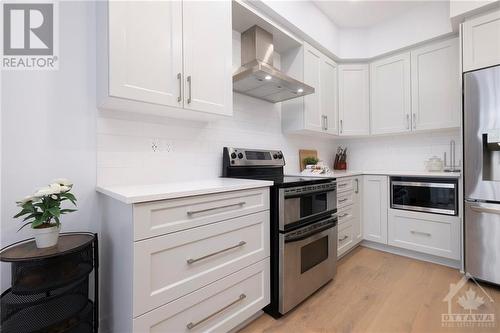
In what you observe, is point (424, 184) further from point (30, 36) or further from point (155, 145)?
point (30, 36)

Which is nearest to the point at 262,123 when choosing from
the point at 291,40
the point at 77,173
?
the point at 291,40

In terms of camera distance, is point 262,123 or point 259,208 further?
point 262,123

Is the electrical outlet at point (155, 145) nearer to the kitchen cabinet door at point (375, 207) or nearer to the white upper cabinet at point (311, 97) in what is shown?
the white upper cabinet at point (311, 97)

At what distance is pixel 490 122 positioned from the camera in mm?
1890

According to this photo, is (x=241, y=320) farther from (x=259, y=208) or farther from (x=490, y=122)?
(x=490, y=122)

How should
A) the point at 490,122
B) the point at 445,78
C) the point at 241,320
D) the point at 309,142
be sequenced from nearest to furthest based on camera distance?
the point at 241,320
the point at 490,122
the point at 445,78
the point at 309,142

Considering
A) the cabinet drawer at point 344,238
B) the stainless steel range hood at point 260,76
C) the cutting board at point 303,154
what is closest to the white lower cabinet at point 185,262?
the stainless steel range hood at point 260,76

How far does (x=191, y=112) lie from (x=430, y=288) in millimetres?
2456

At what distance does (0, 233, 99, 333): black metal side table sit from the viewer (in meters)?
0.96

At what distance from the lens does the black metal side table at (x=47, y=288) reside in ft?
3.16

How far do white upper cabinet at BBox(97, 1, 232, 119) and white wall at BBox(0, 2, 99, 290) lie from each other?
0.45 feet

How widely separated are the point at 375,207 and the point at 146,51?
2856 mm

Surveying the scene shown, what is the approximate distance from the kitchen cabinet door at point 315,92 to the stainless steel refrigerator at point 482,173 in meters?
1.31

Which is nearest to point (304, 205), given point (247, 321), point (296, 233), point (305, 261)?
point (296, 233)
